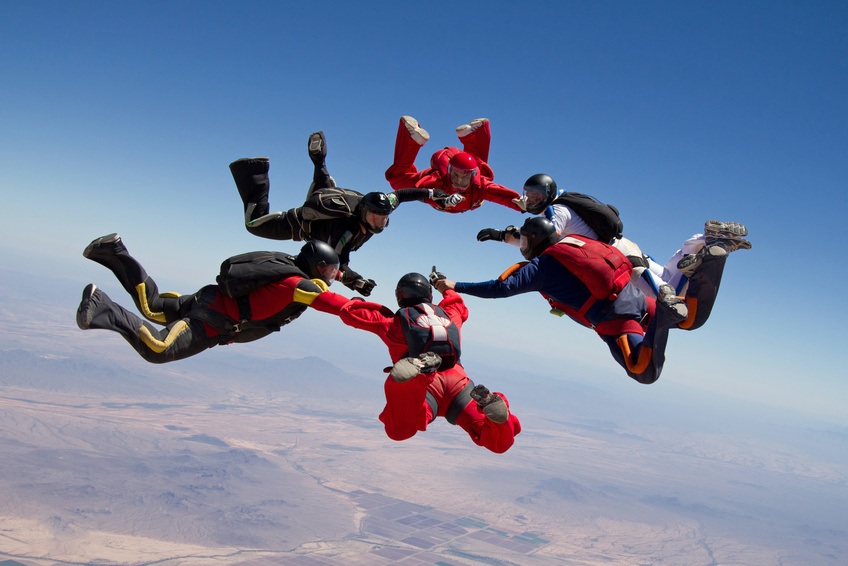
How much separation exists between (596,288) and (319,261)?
3350 millimetres

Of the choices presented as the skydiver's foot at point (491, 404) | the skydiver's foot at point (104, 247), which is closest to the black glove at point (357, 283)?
the skydiver's foot at point (491, 404)

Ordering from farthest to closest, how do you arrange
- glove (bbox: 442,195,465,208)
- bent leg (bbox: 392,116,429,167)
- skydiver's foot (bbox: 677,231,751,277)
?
1. bent leg (bbox: 392,116,429,167)
2. glove (bbox: 442,195,465,208)
3. skydiver's foot (bbox: 677,231,751,277)

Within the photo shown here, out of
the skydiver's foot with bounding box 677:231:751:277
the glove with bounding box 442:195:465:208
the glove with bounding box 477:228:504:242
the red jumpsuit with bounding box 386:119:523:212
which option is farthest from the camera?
the red jumpsuit with bounding box 386:119:523:212

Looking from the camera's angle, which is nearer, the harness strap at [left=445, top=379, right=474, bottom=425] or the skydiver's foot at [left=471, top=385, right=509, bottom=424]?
the skydiver's foot at [left=471, top=385, right=509, bottom=424]

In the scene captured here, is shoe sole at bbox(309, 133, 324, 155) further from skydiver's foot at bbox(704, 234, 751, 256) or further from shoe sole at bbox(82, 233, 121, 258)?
skydiver's foot at bbox(704, 234, 751, 256)

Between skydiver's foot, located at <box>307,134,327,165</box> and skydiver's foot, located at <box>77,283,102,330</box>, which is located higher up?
skydiver's foot, located at <box>307,134,327,165</box>


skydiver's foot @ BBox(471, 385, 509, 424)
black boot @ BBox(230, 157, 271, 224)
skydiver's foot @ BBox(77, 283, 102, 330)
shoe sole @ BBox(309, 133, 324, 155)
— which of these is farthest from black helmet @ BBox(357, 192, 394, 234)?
skydiver's foot @ BBox(77, 283, 102, 330)

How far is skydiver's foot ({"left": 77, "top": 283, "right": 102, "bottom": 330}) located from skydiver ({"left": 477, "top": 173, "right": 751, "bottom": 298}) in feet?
14.9

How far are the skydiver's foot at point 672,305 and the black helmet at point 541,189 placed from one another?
7.11ft

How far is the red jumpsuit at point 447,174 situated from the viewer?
8.91m

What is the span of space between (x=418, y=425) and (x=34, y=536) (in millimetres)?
131962

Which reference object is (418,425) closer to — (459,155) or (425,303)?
(425,303)

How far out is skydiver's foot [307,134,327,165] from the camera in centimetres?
861

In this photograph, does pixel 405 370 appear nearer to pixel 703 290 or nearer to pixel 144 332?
pixel 144 332
